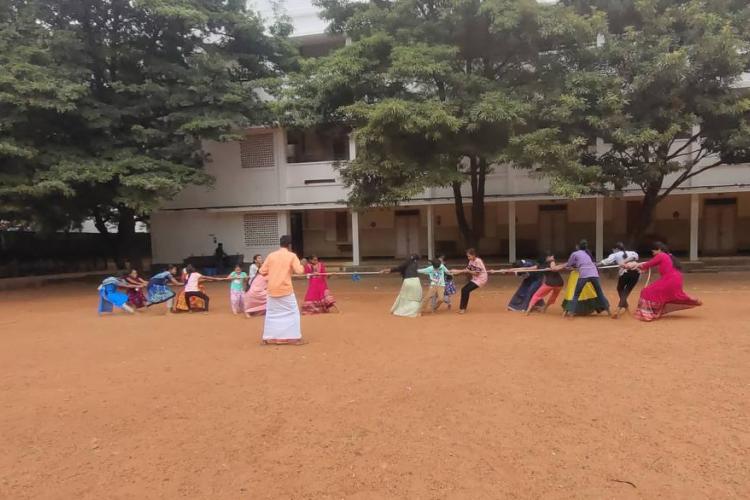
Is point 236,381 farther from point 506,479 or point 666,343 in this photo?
point 666,343

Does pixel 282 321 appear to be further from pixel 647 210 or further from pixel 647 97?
pixel 647 210

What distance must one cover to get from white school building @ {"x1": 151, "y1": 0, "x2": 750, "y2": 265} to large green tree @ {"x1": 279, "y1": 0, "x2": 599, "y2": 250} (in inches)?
216

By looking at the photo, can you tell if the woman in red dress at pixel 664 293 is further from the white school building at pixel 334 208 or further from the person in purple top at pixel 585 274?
the white school building at pixel 334 208

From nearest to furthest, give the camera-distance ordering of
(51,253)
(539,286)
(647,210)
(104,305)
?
1. (539,286)
2. (104,305)
3. (647,210)
4. (51,253)

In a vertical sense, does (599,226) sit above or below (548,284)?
above

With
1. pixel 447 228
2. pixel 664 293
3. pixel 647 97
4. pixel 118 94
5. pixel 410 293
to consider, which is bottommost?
pixel 410 293

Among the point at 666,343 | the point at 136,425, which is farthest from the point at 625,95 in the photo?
the point at 136,425

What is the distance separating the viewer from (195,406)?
483 centimetres

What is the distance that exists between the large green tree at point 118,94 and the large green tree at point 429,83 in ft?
13.4

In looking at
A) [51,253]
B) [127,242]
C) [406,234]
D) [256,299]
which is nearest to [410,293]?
[256,299]

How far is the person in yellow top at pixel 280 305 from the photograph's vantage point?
7418 mm

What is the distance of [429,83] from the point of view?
13.0m

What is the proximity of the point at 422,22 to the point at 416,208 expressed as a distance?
972 centimetres

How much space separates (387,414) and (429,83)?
10.3m
